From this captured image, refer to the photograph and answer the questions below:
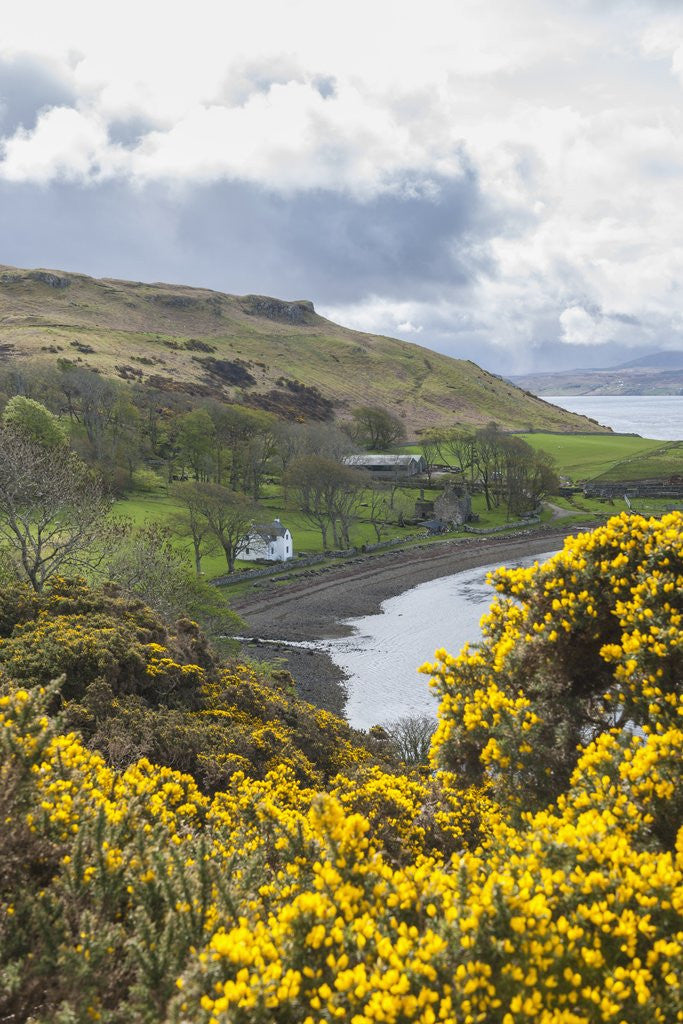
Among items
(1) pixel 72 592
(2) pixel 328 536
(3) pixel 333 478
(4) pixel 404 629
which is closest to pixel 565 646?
(1) pixel 72 592

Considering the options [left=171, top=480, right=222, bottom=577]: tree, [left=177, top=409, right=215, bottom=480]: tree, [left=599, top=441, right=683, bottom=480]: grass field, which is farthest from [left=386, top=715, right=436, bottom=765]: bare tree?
[left=599, top=441, right=683, bottom=480]: grass field

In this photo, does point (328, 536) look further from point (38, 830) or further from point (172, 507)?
point (38, 830)

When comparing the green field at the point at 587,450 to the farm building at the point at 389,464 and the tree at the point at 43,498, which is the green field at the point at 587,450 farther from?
the tree at the point at 43,498

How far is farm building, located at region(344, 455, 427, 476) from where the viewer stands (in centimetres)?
10925

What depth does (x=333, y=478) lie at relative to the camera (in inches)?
2876

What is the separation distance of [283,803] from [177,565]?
96.3ft

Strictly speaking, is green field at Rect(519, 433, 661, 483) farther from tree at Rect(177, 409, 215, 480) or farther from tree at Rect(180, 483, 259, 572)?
tree at Rect(180, 483, 259, 572)

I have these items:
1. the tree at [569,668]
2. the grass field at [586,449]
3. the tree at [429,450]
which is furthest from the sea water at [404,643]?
the grass field at [586,449]

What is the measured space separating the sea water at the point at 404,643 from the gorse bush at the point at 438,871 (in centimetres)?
1810

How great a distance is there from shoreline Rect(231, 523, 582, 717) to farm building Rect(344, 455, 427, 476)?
109 ft

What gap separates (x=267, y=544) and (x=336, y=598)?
39.6 feet

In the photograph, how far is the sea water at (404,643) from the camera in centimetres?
3466

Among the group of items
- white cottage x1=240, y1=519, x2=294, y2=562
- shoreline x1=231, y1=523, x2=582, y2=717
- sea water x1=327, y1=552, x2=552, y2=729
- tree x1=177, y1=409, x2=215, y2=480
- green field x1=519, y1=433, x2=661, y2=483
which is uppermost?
tree x1=177, y1=409, x2=215, y2=480

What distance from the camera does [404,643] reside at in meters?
45.5
